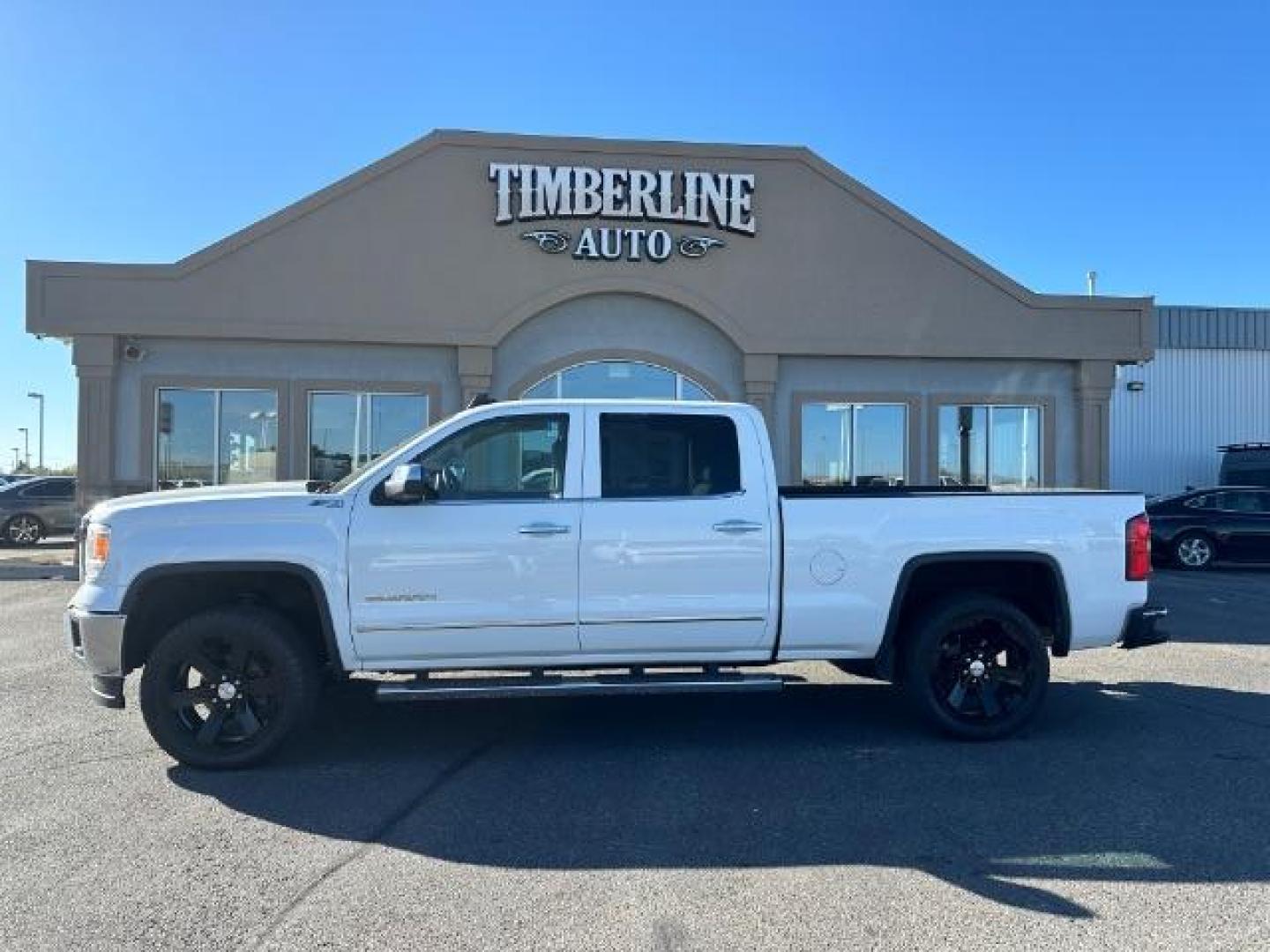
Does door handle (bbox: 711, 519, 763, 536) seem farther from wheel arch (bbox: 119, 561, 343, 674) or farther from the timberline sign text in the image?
→ the timberline sign text

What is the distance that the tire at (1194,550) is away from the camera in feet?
57.0

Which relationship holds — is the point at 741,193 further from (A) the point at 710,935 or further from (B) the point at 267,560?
(A) the point at 710,935

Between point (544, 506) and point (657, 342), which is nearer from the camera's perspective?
point (544, 506)

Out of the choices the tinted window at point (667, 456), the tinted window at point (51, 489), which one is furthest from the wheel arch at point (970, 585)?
the tinted window at point (51, 489)

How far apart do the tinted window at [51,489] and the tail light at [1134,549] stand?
20160 mm

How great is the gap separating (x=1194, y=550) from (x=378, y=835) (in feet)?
54.4

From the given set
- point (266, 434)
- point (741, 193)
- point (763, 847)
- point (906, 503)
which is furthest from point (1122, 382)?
point (763, 847)

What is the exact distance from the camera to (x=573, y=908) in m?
3.94

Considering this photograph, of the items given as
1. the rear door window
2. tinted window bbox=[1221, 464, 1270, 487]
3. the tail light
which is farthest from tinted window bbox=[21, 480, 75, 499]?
tinted window bbox=[1221, 464, 1270, 487]

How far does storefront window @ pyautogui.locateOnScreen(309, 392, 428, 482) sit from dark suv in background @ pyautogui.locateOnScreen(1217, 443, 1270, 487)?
1916 cm

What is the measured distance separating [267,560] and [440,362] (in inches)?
426

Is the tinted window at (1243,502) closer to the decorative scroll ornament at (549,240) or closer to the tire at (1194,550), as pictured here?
the tire at (1194,550)

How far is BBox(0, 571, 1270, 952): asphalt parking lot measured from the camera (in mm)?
3820

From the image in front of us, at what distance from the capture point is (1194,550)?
1744 centimetres
